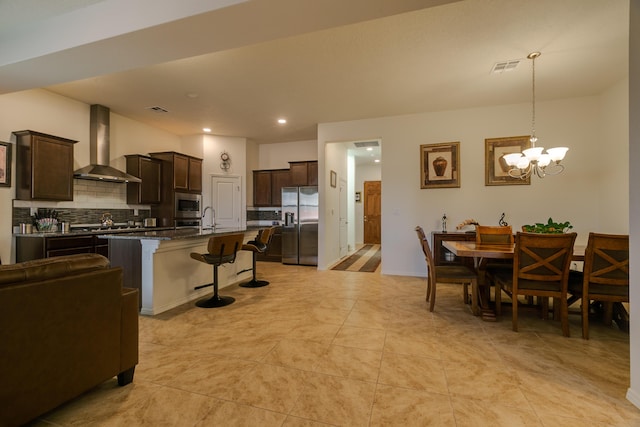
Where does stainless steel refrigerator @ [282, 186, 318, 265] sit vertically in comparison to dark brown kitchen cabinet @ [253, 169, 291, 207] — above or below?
below

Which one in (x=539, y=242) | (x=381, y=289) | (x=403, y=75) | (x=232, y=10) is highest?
(x=403, y=75)

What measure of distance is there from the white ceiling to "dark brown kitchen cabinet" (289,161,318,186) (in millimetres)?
1586

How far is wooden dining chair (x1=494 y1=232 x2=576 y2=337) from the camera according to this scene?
2406 millimetres

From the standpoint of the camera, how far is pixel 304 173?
630 centimetres

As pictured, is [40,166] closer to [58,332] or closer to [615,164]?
[58,332]

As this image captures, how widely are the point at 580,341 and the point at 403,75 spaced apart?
10.8ft

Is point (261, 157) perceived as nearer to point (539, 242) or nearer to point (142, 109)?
point (142, 109)

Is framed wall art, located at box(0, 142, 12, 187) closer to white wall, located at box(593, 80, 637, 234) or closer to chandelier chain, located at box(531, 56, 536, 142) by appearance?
chandelier chain, located at box(531, 56, 536, 142)

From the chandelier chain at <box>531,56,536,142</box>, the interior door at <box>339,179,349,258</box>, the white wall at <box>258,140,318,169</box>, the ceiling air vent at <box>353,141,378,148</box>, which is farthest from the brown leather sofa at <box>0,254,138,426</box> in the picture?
the ceiling air vent at <box>353,141,378,148</box>

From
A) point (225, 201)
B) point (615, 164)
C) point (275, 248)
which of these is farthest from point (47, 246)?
point (615, 164)

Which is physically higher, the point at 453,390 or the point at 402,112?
the point at 402,112

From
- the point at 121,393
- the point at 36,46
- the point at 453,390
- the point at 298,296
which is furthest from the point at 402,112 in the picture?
the point at 121,393

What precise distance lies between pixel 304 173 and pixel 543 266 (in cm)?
470

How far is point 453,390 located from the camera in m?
1.73
